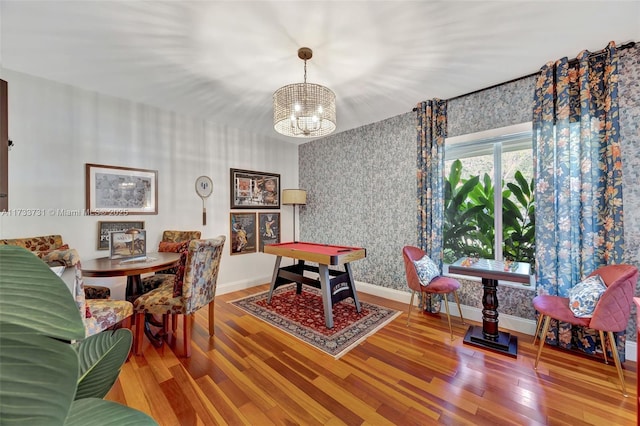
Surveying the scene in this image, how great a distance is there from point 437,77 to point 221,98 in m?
2.57

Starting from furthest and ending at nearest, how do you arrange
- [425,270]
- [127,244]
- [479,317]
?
[479,317] → [425,270] → [127,244]

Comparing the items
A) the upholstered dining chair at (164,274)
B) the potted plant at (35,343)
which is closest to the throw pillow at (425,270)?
the upholstered dining chair at (164,274)

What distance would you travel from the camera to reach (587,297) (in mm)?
2027

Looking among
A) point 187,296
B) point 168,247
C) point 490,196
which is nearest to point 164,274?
point 168,247

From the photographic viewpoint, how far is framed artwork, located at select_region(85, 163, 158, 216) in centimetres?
302

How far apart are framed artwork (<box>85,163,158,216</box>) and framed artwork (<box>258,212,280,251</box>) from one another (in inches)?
67.3

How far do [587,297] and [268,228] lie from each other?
4.20 m

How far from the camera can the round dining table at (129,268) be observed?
2178 millimetres

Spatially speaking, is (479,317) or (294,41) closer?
(294,41)

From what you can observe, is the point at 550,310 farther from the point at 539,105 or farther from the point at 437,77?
the point at 437,77

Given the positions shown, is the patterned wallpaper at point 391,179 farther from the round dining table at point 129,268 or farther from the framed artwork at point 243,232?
the round dining table at point 129,268

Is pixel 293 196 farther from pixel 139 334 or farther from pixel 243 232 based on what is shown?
pixel 139 334

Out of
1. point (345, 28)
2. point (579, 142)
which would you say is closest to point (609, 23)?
point (579, 142)

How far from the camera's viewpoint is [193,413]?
5.47 feet
